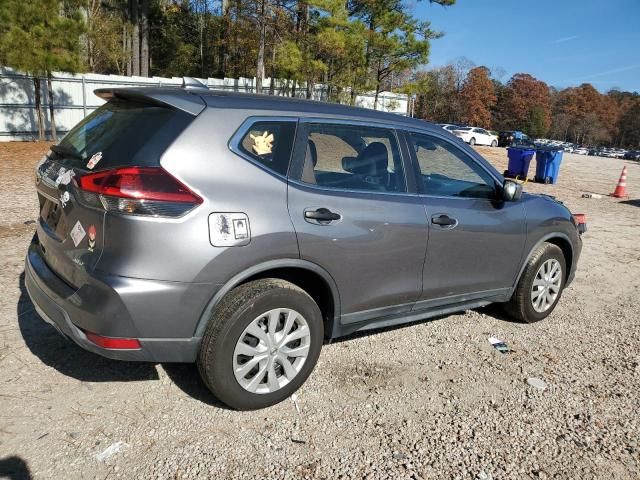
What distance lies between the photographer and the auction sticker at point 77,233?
2.64 m

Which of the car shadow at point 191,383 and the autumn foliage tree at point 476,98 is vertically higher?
the autumn foliage tree at point 476,98

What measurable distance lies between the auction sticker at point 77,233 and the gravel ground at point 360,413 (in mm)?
974

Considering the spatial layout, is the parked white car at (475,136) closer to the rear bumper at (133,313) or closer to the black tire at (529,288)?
the black tire at (529,288)

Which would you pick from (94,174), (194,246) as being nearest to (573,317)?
(194,246)

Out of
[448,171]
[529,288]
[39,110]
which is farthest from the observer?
[39,110]

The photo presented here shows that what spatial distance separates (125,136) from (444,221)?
212cm

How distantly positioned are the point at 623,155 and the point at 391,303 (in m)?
75.2

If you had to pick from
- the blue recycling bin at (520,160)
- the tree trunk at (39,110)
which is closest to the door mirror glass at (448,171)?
the blue recycling bin at (520,160)

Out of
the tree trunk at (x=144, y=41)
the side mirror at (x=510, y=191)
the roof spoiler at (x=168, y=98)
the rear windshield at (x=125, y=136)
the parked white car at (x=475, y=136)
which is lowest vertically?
the parked white car at (x=475, y=136)

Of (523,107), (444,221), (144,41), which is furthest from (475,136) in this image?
(523,107)

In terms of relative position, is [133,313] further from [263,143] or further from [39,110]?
[39,110]

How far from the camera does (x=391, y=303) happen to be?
3.47 m

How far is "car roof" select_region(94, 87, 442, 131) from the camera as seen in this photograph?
9.04ft

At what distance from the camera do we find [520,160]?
1689 cm
